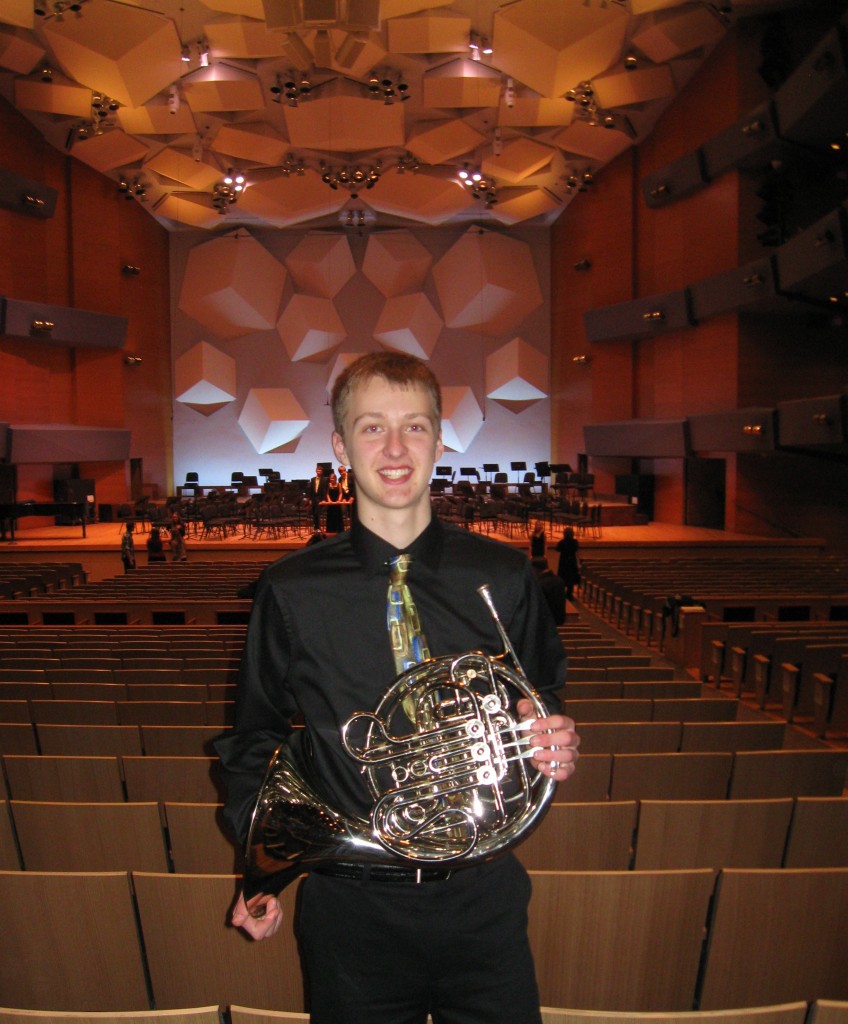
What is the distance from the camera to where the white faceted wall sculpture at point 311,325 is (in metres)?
26.2

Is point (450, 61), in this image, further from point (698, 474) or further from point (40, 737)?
point (40, 737)

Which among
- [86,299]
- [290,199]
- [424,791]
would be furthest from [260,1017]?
[86,299]

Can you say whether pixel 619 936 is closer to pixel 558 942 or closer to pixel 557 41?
pixel 558 942

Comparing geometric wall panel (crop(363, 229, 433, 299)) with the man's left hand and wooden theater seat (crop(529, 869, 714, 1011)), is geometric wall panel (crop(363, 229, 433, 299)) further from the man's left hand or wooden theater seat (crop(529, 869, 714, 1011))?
the man's left hand

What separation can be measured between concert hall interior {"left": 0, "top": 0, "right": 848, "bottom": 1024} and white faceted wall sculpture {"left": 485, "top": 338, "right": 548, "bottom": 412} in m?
0.12

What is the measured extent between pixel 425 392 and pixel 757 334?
1880 cm

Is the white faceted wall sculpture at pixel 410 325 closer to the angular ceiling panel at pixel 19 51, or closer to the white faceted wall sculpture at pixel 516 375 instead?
the white faceted wall sculpture at pixel 516 375

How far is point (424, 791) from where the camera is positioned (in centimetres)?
162

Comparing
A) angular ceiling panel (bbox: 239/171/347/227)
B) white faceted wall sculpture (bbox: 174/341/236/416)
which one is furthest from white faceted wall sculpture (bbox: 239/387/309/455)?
angular ceiling panel (bbox: 239/171/347/227)

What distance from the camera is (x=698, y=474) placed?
20.2 meters

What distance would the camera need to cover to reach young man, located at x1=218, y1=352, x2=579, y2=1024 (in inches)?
65.4

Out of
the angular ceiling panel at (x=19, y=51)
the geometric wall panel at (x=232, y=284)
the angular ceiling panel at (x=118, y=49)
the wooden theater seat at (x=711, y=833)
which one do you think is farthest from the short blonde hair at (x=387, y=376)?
the geometric wall panel at (x=232, y=284)

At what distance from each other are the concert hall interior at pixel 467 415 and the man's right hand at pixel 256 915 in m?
0.20

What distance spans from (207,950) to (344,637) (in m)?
1.39
